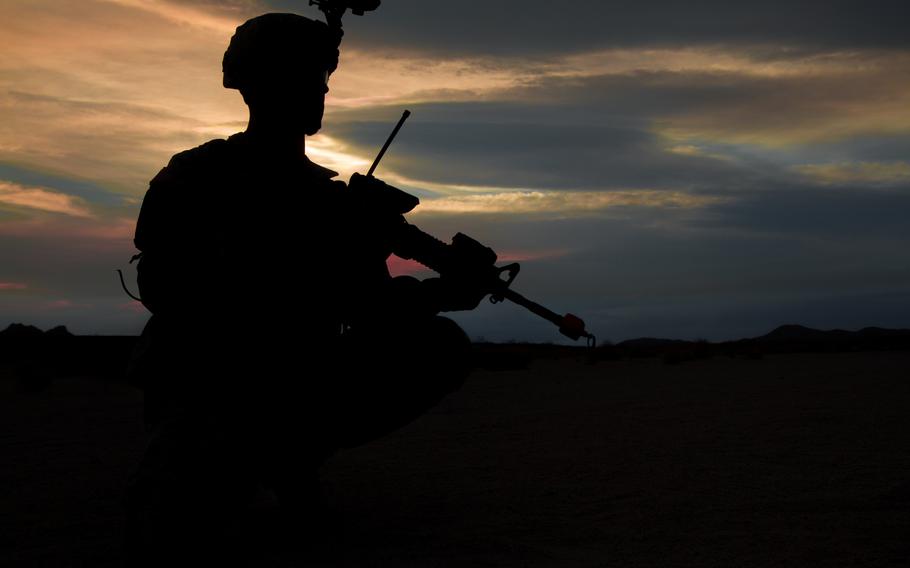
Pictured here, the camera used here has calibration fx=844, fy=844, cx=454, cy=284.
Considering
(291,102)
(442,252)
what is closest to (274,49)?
(291,102)

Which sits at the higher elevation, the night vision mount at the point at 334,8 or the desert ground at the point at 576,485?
the night vision mount at the point at 334,8

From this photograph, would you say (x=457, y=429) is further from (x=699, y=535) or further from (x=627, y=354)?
(x=627, y=354)

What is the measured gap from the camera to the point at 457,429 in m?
8.56

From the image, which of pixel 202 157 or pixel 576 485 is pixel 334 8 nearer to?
pixel 202 157

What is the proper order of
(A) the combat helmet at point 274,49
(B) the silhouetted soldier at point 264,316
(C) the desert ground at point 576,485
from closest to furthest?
(B) the silhouetted soldier at point 264,316 → (A) the combat helmet at point 274,49 → (C) the desert ground at point 576,485

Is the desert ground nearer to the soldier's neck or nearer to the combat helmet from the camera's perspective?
the soldier's neck

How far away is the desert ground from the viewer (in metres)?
4.11

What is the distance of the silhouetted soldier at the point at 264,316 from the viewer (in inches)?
137

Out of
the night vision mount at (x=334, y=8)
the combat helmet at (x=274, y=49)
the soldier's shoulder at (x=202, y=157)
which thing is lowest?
the soldier's shoulder at (x=202, y=157)

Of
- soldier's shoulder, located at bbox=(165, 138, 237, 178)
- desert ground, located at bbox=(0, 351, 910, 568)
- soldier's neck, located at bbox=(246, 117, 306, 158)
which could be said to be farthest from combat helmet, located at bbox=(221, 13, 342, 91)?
desert ground, located at bbox=(0, 351, 910, 568)

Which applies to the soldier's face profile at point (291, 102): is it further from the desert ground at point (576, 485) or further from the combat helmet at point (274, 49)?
the desert ground at point (576, 485)

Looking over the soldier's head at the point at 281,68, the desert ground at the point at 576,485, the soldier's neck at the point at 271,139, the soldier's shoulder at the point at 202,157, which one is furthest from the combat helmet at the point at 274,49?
the desert ground at the point at 576,485

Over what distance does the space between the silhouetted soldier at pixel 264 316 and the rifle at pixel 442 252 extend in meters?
0.09

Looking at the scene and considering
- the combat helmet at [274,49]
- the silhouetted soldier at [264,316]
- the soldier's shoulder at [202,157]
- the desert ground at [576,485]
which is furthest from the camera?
the desert ground at [576,485]
